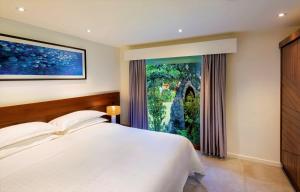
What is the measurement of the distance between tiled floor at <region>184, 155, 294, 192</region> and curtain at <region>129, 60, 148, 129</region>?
5.41 ft

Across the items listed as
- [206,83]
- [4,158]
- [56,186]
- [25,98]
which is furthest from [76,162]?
[206,83]

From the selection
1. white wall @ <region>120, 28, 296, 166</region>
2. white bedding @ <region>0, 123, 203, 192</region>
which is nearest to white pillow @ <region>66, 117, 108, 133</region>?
white bedding @ <region>0, 123, 203, 192</region>

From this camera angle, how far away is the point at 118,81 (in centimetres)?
419

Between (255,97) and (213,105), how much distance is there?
0.68m

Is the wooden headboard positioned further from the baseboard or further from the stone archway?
the baseboard

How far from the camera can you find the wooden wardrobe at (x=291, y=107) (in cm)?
210

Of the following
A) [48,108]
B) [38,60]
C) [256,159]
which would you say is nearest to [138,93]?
[48,108]

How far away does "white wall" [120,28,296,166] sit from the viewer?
2.80 metres

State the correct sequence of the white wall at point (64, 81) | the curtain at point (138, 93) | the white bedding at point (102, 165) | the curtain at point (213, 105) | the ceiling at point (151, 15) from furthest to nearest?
the curtain at point (138, 93) < the curtain at point (213, 105) < the white wall at point (64, 81) < the ceiling at point (151, 15) < the white bedding at point (102, 165)

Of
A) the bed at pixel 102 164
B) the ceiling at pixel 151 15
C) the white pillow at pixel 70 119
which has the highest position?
the ceiling at pixel 151 15

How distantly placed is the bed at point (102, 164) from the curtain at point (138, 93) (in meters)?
1.44

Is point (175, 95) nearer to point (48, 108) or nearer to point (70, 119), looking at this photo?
point (70, 119)

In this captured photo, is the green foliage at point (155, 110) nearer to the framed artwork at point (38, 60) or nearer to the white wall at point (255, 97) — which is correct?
the white wall at point (255, 97)

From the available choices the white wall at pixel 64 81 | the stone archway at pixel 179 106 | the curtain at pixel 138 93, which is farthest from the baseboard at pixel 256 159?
the white wall at pixel 64 81
